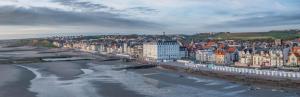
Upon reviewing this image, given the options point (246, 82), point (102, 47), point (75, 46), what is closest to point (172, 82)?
point (246, 82)

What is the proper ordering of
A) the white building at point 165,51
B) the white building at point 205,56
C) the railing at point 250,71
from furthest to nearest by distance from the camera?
the white building at point 165,51 → the white building at point 205,56 → the railing at point 250,71

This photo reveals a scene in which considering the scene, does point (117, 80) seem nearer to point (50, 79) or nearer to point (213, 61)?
point (50, 79)

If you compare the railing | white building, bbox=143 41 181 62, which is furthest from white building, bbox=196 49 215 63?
the railing

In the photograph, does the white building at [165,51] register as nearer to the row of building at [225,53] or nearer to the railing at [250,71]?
the row of building at [225,53]

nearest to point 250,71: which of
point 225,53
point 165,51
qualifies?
point 225,53

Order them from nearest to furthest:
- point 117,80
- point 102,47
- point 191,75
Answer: point 117,80 → point 191,75 → point 102,47

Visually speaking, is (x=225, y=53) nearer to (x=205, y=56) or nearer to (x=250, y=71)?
(x=205, y=56)

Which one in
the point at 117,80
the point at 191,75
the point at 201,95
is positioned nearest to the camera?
the point at 201,95

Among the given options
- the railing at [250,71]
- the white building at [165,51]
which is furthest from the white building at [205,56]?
the railing at [250,71]

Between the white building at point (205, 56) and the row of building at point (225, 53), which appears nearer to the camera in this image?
the row of building at point (225, 53)

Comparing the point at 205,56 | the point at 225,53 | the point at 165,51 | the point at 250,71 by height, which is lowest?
the point at 250,71

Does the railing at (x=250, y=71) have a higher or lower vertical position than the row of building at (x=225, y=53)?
lower
